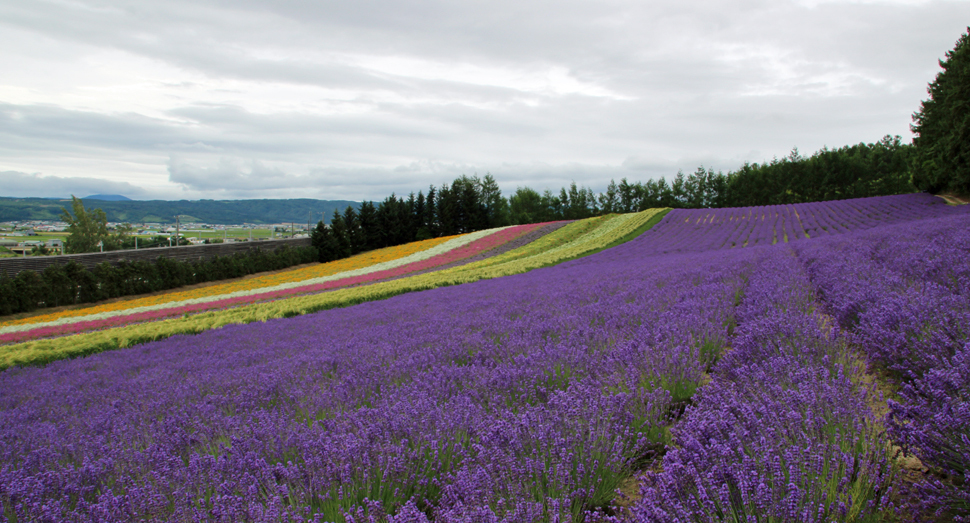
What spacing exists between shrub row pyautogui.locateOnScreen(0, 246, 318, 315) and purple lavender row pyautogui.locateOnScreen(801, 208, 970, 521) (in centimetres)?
3146

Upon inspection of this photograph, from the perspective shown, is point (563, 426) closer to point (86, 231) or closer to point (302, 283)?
point (302, 283)

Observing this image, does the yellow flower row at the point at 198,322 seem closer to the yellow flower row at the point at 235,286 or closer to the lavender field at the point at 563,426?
the lavender field at the point at 563,426

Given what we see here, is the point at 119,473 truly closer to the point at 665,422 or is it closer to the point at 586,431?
the point at 586,431

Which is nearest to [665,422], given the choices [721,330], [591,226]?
[721,330]

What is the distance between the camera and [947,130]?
29109 millimetres

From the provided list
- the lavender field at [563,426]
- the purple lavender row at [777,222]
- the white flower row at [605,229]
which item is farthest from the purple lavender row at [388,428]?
the white flower row at [605,229]

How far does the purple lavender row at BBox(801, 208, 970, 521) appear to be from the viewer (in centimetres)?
160

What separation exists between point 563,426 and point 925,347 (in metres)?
2.24

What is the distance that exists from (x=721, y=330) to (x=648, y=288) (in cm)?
303

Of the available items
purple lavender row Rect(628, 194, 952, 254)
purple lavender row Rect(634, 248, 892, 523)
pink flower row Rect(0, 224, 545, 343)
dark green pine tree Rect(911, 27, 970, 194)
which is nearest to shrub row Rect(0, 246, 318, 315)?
pink flower row Rect(0, 224, 545, 343)

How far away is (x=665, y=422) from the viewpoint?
98.5 inches

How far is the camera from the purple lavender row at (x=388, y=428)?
1.79 m

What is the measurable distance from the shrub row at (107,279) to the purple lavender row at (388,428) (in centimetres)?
2385

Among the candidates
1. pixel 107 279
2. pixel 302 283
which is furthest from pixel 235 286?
pixel 107 279
